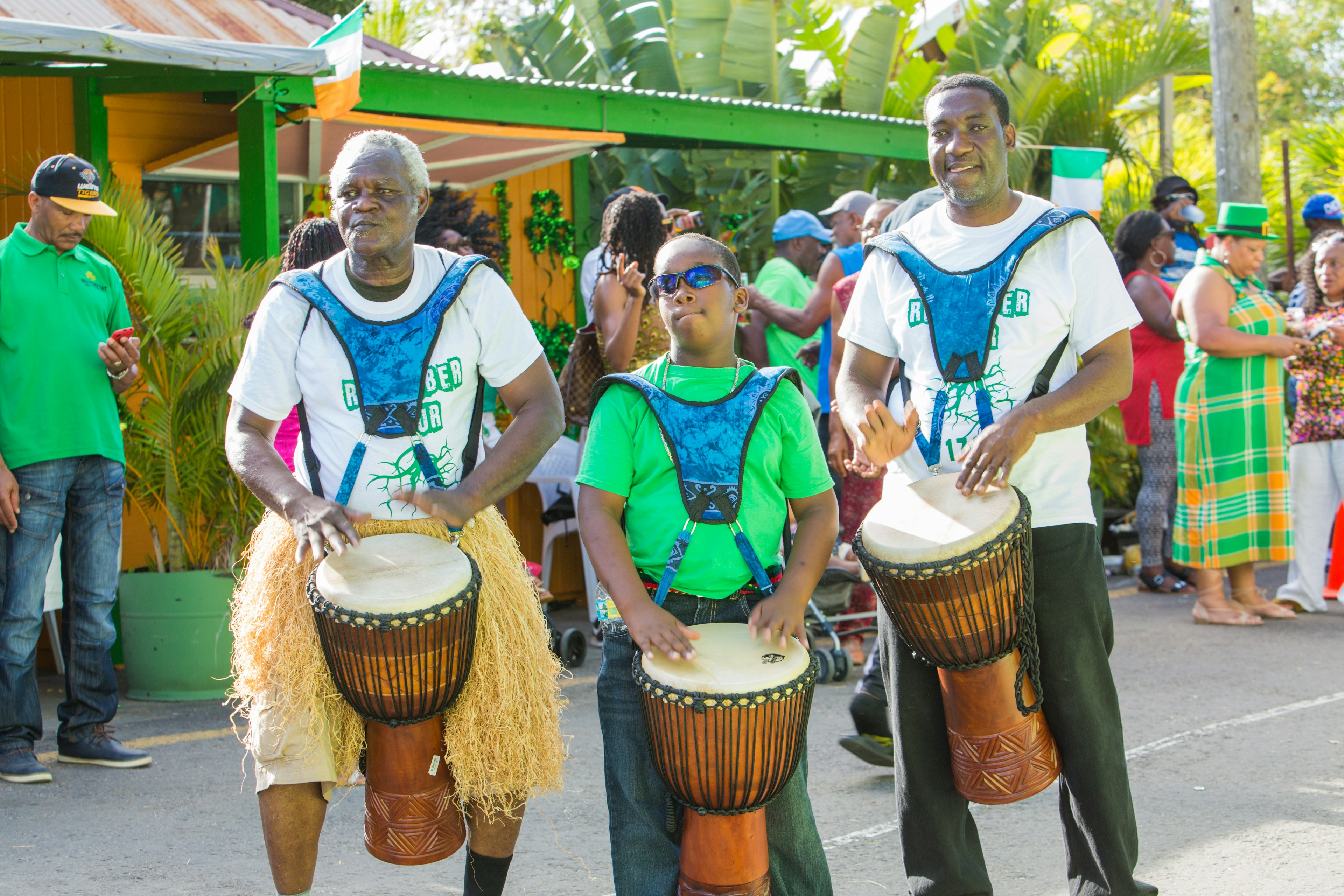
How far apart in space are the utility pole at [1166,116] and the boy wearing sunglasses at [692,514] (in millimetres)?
11278

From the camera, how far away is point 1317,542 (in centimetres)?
789

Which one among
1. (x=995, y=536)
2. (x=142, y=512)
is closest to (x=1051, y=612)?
(x=995, y=536)

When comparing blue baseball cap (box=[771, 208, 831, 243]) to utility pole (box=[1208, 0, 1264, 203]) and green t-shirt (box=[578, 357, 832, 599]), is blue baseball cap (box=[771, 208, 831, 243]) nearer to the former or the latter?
utility pole (box=[1208, 0, 1264, 203])

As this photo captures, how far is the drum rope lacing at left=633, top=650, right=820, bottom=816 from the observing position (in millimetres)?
2879

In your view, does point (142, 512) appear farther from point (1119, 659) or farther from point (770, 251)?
point (770, 251)

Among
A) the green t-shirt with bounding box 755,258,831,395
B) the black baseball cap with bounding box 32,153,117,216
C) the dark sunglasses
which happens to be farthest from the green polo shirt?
the green t-shirt with bounding box 755,258,831,395

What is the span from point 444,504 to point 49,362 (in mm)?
2716

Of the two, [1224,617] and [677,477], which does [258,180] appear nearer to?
[677,477]

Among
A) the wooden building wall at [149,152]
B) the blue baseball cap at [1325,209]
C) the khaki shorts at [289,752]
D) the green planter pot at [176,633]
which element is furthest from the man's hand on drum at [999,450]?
the blue baseball cap at [1325,209]

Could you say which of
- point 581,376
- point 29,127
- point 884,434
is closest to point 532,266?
point 581,376

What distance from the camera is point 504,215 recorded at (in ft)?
28.3

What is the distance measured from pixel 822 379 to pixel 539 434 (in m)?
3.42

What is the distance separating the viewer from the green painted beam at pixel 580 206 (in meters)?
8.88

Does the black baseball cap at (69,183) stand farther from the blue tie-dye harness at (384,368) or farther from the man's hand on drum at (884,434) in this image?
the man's hand on drum at (884,434)
